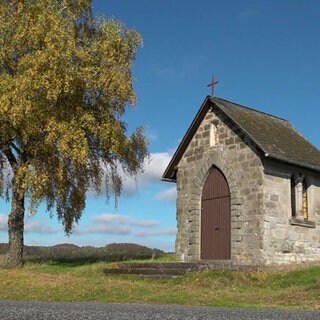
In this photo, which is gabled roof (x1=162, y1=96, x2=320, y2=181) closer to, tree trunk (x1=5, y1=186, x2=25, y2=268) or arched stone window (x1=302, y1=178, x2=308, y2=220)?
arched stone window (x1=302, y1=178, x2=308, y2=220)

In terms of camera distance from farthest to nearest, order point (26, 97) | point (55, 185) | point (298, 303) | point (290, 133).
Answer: point (290, 133) < point (55, 185) < point (26, 97) < point (298, 303)

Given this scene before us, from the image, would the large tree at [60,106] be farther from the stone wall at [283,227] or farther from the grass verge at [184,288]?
the stone wall at [283,227]

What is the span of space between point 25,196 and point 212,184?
7.96 metres

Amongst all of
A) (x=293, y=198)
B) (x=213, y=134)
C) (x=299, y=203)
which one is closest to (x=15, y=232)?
(x=213, y=134)

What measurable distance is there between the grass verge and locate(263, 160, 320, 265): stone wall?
2.06 m

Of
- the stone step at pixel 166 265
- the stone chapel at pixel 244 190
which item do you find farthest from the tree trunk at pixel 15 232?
the stone chapel at pixel 244 190

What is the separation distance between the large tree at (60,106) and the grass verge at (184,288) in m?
3.54

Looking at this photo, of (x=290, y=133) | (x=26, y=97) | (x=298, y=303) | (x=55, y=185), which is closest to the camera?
(x=298, y=303)

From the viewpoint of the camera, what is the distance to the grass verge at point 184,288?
47.3ft

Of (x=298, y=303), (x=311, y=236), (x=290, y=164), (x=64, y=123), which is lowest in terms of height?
(x=298, y=303)

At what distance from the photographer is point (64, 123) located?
70.1ft

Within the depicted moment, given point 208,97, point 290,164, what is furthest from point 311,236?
point 208,97

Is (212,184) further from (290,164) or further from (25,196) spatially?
(25,196)

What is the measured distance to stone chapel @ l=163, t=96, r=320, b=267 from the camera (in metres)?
20.6
